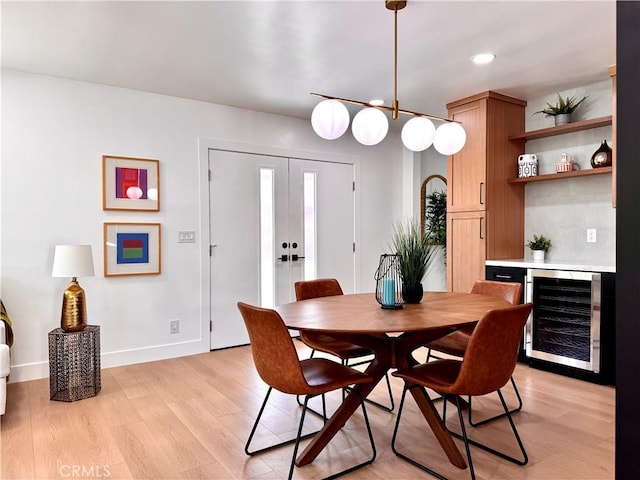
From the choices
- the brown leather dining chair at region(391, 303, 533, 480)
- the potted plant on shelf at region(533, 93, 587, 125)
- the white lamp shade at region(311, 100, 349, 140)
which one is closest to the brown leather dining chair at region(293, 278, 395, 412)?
the brown leather dining chair at region(391, 303, 533, 480)

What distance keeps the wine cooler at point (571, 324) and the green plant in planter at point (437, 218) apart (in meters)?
1.89

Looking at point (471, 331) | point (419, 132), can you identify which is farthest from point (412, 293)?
point (419, 132)

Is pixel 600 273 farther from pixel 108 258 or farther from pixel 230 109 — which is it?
pixel 108 258

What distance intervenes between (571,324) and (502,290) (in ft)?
2.93

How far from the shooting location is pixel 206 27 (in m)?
2.72

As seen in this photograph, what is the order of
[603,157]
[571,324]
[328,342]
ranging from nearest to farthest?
[328,342], [571,324], [603,157]

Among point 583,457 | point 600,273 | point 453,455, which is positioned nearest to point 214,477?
point 453,455

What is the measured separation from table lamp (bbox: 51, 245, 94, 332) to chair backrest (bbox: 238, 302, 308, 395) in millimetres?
1764

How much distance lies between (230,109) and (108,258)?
1.84 meters

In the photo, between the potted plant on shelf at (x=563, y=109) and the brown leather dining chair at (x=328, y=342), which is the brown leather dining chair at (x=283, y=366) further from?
the potted plant on shelf at (x=563, y=109)

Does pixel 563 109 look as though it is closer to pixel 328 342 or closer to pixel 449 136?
pixel 449 136

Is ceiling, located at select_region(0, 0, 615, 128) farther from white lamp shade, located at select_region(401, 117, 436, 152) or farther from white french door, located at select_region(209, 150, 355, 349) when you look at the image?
white french door, located at select_region(209, 150, 355, 349)

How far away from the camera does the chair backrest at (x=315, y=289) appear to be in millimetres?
3189

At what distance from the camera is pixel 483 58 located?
3193mm
